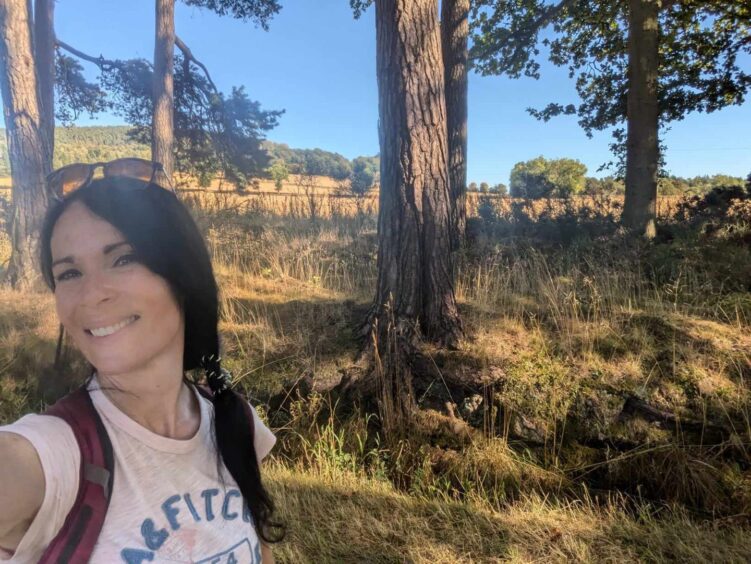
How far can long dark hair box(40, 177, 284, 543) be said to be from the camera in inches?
39.5

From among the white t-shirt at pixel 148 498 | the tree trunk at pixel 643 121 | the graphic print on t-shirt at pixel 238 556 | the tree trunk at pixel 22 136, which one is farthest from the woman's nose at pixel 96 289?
the tree trunk at pixel 643 121

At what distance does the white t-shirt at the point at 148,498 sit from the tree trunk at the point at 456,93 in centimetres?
571

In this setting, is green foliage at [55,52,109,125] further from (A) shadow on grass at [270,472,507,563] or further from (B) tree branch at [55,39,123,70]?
(A) shadow on grass at [270,472,507,563]

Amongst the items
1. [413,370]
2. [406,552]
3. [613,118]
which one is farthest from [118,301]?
[613,118]

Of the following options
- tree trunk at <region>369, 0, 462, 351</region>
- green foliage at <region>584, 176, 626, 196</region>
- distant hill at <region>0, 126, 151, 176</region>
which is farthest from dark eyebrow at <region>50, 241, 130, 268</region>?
green foliage at <region>584, 176, 626, 196</region>

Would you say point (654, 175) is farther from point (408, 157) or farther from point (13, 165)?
point (13, 165)

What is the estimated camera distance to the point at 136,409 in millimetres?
977

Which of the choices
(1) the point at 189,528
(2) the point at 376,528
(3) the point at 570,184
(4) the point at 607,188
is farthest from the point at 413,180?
(3) the point at 570,184

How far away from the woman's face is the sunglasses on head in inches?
5.3

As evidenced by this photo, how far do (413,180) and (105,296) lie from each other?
3.31 metres

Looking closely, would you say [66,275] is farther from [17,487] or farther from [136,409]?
[17,487]

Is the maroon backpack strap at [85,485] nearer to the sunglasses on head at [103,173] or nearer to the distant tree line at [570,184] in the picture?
the sunglasses on head at [103,173]

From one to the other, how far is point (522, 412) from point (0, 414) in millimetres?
4389

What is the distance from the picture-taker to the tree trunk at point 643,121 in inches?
287
